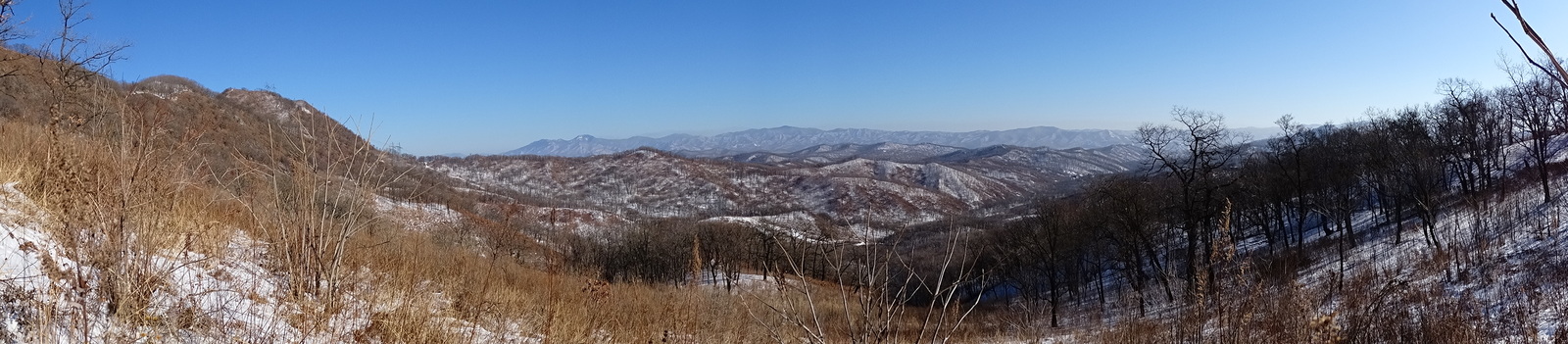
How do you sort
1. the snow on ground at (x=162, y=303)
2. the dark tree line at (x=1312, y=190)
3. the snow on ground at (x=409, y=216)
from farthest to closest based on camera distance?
→ the dark tree line at (x=1312, y=190) < the snow on ground at (x=409, y=216) < the snow on ground at (x=162, y=303)

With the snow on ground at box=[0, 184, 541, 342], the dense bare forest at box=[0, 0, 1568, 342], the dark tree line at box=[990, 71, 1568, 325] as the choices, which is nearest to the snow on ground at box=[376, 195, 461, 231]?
Answer: the dense bare forest at box=[0, 0, 1568, 342]

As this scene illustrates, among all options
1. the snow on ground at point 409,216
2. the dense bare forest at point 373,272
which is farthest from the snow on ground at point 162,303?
the snow on ground at point 409,216

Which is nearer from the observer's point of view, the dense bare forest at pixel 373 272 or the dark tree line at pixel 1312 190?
the dense bare forest at pixel 373 272

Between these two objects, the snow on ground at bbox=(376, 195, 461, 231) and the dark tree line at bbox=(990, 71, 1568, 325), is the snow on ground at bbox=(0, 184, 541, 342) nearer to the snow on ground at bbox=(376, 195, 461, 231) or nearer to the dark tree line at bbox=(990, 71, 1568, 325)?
the snow on ground at bbox=(376, 195, 461, 231)

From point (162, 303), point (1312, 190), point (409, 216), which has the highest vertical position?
point (162, 303)

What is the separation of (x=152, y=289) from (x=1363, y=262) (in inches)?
1107

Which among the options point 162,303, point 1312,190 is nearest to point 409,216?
point 162,303

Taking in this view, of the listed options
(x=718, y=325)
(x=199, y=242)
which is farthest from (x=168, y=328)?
(x=718, y=325)

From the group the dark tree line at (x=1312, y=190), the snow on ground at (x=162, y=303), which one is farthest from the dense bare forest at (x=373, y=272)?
the dark tree line at (x=1312, y=190)

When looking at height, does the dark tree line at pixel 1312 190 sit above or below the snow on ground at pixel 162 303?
below

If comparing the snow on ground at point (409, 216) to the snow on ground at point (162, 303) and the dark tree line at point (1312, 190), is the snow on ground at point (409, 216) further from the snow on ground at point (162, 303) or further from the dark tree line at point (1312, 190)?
the dark tree line at point (1312, 190)

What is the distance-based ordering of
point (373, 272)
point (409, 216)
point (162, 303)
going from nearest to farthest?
point (162, 303) < point (373, 272) < point (409, 216)

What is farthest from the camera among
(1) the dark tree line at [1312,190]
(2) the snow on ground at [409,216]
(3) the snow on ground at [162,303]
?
(1) the dark tree line at [1312,190]

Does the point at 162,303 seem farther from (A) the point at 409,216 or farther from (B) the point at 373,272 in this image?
(A) the point at 409,216
